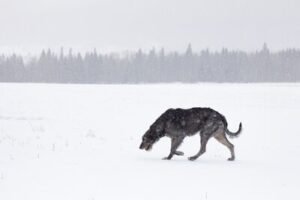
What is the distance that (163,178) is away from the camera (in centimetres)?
934

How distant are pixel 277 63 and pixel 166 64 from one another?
34705 millimetres

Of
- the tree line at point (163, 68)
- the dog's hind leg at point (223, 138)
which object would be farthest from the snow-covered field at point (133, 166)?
the tree line at point (163, 68)

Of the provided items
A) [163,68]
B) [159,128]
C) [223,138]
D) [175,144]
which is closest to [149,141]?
[159,128]

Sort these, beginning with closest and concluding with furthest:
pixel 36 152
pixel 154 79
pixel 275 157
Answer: pixel 36 152
pixel 275 157
pixel 154 79

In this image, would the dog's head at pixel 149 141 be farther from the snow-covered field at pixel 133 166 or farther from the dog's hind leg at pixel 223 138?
the dog's hind leg at pixel 223 138

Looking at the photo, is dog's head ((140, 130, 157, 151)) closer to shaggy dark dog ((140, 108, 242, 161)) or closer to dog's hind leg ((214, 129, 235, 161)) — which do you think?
shaggy dark dog ((140, 108, 242, 161))

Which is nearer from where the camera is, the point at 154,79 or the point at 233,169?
the point at 233,169

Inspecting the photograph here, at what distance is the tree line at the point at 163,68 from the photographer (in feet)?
480

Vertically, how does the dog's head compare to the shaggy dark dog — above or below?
below

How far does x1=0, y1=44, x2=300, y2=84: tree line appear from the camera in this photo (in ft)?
480

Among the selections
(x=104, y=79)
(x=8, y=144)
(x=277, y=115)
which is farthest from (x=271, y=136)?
(x=104, y=79)

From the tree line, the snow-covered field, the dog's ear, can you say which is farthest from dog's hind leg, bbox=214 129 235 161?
the tree line

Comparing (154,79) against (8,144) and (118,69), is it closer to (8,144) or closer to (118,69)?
(118,69)

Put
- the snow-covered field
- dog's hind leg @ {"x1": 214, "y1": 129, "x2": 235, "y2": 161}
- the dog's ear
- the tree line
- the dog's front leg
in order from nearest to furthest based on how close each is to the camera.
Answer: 1. the snow-covered field
2. the dog's front leg
3. dog's hind leg @ {"x1": 214, "y1": 129, "x2": 235, "y2": 161}
4. the dog's ear
5. the tree line
